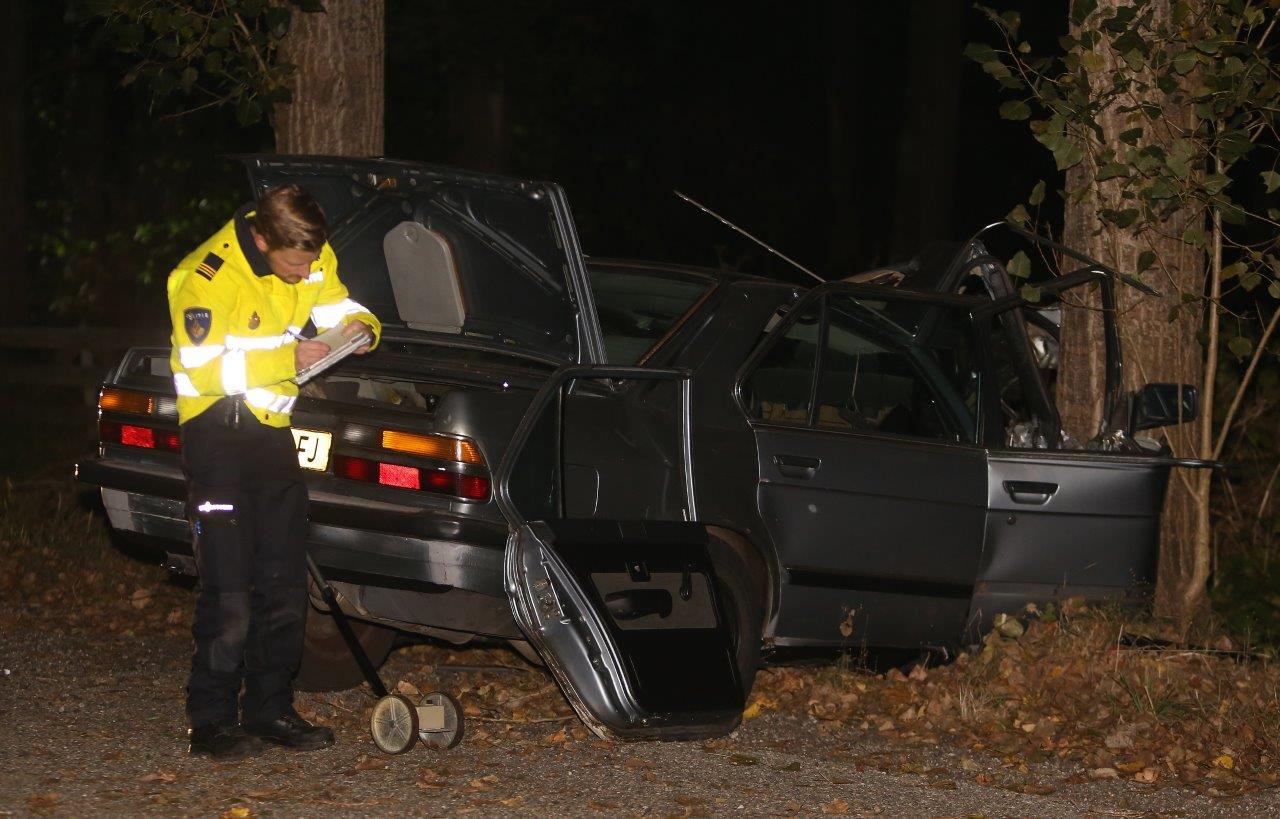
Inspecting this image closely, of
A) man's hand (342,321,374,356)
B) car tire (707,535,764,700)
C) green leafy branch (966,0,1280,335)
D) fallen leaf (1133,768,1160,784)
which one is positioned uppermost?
green leafy branch (966,0,1280,335)

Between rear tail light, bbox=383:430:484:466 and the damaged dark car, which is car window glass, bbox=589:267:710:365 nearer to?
the damaged dark car

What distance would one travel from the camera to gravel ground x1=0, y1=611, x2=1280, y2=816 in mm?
5223

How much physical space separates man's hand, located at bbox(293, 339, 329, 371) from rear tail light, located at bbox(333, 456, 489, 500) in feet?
1.27

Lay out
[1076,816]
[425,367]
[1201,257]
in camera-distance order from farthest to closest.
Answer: [1201,257] < [425,367] < [1076,816]

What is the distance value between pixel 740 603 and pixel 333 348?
1721 millimetres

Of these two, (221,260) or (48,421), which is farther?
(48,421)

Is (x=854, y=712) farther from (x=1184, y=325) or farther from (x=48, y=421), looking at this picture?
(x=48, y=421)

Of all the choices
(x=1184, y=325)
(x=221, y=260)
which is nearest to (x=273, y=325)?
(x=221, y=260)

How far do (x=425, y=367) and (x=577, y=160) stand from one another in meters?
19.3

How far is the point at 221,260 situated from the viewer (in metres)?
5.48

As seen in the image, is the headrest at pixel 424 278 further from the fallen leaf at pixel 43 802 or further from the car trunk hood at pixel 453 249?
the fallen leaf at pixel 43 802

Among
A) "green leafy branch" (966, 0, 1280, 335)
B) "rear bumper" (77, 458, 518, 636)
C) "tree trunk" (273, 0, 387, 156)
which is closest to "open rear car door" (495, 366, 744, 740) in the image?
"rear bumper" (77, 458, 518, 636)

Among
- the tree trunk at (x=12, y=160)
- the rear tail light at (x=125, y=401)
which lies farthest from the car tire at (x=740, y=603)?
the tree trunk at (x=12, y=160)

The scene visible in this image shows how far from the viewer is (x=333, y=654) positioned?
6.56 m
